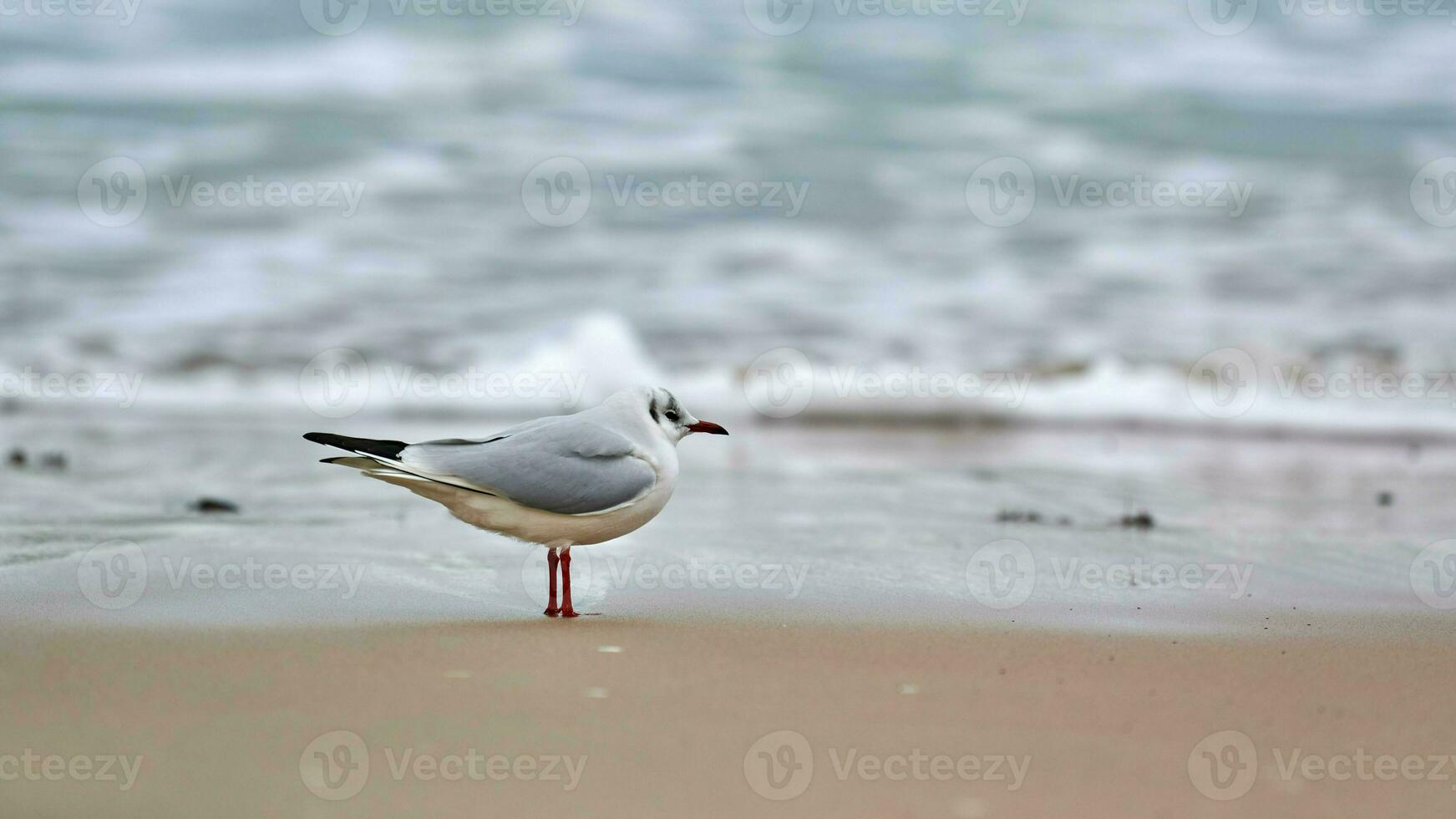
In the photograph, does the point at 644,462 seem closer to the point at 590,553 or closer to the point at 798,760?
the point at 590,553

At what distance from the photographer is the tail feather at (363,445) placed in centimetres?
351

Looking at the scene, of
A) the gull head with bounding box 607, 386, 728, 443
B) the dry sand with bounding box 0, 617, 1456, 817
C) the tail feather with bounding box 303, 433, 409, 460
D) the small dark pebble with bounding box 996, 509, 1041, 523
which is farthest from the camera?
the small dark pebble with bounding box 996, 509, 1041, 523

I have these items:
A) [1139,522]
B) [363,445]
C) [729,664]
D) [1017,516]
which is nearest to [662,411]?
[363,445]

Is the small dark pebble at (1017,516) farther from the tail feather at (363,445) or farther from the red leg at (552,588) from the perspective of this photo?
the tail feather at (363,445)

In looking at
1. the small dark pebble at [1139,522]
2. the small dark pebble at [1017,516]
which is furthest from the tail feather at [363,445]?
the small dark pebble at [1139,522]

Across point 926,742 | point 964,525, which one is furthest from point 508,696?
point 964,525

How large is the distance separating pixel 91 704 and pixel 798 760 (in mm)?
1536

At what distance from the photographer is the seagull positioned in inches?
147

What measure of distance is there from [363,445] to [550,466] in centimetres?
57

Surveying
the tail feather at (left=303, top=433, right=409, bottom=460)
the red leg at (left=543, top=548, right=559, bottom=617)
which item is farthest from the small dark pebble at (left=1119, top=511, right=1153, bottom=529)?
the tail feather at (left=303, top=433, right=409, bottom=460)

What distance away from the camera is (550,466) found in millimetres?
3826

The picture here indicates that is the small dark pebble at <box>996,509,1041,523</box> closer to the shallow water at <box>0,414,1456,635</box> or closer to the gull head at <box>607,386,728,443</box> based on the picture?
the shallow water at <box>0,414,1456,635</box>

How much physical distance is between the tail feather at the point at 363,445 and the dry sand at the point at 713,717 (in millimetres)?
502

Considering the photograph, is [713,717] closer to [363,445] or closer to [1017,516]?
[363,445]
